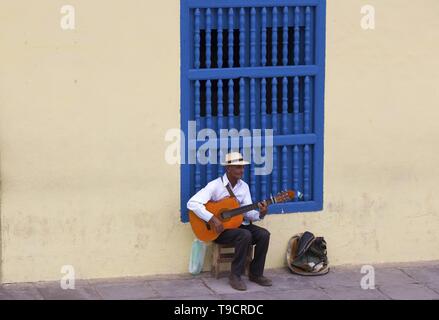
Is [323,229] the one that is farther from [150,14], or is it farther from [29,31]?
[29,31]

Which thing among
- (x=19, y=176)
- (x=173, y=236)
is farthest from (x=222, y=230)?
(x=19, y=176)

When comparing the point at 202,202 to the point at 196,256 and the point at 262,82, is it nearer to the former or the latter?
the point at 196,256

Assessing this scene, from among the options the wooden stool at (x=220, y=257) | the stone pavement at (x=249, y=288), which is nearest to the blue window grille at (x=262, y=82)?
the wooden stool at (x=220, y=257)

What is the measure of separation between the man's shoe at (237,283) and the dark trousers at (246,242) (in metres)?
0.04

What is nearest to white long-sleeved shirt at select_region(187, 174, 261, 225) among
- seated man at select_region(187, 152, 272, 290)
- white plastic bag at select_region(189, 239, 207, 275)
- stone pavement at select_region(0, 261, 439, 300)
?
seated man at select_region(187, 152, 272, 290)

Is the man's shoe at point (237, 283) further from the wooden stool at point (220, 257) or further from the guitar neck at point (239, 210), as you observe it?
the guitar neck at point (239, 210)

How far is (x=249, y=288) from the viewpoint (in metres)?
9.37

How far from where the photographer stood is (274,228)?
9.81 m

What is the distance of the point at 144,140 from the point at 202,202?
0.73 m

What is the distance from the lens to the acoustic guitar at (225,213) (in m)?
9.23

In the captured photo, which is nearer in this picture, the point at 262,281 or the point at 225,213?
the point at 225,213

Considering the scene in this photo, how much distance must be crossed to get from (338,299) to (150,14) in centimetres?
288

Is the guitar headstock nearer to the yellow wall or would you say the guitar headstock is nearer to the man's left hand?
the man's left hand

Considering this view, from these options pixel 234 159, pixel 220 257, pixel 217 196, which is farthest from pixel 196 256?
pixel 234 159
